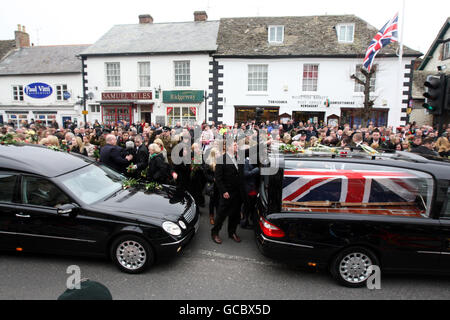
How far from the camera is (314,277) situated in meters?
4.05

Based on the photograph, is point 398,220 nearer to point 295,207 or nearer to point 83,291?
point 295,207

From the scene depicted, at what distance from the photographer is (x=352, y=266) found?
3795 mm

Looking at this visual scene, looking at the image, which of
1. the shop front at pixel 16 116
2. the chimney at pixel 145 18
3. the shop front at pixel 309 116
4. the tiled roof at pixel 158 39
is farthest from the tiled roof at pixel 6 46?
the shop front at pixel 309 116

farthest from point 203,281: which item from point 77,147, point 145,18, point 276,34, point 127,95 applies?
point 145,18

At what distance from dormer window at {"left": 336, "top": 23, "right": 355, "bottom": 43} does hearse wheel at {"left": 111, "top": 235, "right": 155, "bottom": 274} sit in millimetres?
18978

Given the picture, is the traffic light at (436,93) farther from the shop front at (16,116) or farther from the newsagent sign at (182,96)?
the shop front at (16,116)

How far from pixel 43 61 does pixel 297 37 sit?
21.4 meters

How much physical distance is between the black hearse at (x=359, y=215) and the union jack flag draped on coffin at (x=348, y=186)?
0.01 m

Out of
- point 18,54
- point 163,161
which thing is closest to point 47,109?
point 18,54

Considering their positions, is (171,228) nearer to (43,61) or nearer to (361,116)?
(361,116)

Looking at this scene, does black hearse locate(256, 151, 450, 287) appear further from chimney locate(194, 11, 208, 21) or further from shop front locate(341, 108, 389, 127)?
chimney locate(194, 11, 208, 21)

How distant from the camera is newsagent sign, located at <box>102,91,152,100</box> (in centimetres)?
1980

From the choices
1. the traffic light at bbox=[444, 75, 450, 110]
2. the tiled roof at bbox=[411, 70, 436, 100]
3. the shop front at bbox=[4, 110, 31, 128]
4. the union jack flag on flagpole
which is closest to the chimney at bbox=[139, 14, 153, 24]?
the shop front at bbox=[4, 110, 31, 128]
